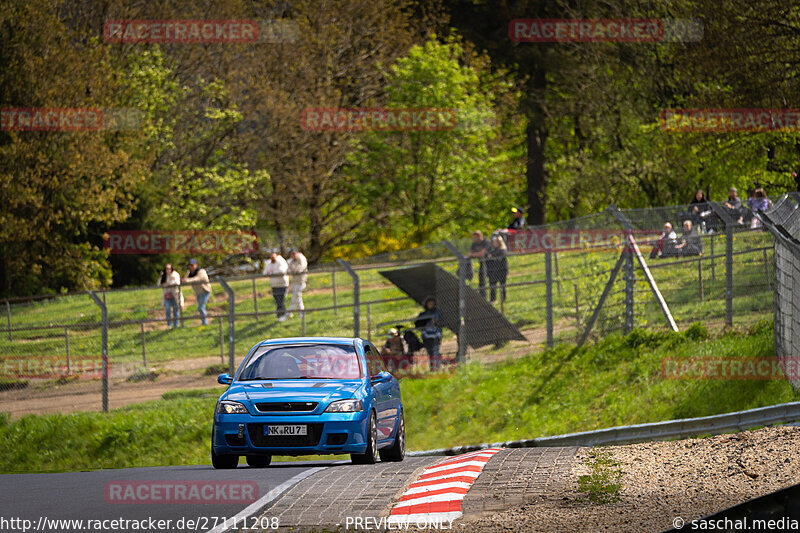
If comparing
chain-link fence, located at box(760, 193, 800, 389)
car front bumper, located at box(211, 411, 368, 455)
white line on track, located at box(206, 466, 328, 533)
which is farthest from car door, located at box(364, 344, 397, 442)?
chain-link fence, located at box(760, 193, 800, 389)

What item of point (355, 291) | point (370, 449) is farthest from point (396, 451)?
point (355, 291)

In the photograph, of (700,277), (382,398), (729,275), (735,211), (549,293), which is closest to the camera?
(382,398)

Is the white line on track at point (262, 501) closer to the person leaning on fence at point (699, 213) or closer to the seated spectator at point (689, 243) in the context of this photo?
the seated spectator at point (689, 243)

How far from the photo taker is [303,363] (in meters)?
13.8

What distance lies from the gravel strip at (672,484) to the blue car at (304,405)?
2.56 metres

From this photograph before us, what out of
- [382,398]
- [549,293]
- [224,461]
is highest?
[549,293]

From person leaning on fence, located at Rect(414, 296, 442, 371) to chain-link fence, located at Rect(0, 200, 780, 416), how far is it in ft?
0.11

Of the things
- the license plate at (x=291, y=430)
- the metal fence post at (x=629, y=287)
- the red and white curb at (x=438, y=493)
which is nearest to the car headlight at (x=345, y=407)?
the license plate at (x=291, y=430)

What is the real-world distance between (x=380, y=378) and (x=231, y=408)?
6.82 ft

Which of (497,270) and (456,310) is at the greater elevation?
(497,270)

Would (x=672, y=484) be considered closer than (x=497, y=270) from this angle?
Yes

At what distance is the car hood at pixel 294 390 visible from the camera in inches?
498

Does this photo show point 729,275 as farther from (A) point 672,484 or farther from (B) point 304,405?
(A) point 672,484

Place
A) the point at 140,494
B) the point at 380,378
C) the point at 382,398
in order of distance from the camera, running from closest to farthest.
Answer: the point at 140,494
the point at 382,398
the point at 380,378
